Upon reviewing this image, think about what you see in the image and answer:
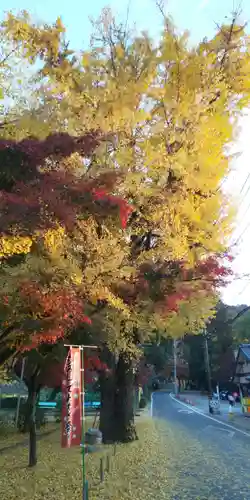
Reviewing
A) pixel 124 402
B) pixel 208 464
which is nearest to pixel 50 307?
pixel 208 464

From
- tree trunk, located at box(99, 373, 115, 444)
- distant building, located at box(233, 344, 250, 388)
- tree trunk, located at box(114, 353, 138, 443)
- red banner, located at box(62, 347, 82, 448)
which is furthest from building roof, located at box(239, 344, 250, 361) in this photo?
red banner, located at box(62, 347, 82, 448)

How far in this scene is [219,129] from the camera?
6910 mm

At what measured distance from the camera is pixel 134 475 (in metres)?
9.39

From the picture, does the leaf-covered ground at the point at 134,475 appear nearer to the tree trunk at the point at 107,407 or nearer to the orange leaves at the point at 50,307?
the tree trunk at the point at 107,407

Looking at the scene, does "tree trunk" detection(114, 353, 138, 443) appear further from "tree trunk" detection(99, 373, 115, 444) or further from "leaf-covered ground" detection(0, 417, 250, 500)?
"leaf-covered ground" detection(0, 417, 250, 500)

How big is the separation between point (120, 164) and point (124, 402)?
957 centimetres

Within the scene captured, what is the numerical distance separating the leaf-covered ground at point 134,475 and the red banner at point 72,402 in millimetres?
1800

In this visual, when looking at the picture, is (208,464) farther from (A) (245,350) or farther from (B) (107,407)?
(A) (245,350)

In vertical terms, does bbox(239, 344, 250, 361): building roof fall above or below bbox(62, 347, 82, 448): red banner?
above

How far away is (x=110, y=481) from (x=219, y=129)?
7.35 meters

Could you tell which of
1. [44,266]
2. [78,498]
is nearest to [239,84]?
[44,266]

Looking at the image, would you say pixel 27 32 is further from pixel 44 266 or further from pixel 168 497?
pixel 168 497

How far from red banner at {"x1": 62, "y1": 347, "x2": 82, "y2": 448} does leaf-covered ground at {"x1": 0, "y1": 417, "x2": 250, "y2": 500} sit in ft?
5.90

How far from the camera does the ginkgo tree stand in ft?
19.4
